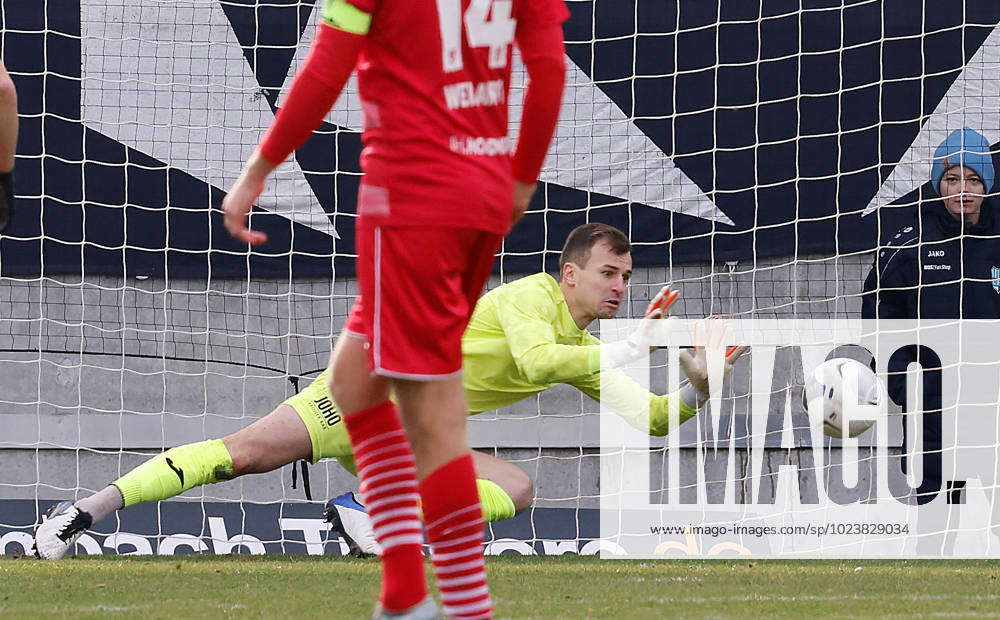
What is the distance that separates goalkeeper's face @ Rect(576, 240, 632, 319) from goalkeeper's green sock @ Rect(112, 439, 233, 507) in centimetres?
141

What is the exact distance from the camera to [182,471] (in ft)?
15.6

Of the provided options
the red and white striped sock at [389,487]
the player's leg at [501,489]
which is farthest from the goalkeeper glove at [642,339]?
the red and white striped sock at [389,487]

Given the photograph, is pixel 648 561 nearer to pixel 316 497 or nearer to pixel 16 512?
pixel 316 497

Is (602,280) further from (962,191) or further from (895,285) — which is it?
(962,191)

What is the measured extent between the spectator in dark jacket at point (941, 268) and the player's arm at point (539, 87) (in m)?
4.11

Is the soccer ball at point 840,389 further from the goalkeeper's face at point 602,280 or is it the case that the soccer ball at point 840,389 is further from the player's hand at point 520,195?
the player's hand at point 520,195

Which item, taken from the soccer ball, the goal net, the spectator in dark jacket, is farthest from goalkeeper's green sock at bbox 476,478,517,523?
the spectator in dark jacket

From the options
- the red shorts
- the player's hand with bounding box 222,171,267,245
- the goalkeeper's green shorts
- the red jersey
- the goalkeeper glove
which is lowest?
the goalkeeper's green shorts

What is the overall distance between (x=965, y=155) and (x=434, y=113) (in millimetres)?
4626

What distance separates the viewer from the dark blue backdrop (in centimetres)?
667

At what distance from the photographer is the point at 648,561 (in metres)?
5.08

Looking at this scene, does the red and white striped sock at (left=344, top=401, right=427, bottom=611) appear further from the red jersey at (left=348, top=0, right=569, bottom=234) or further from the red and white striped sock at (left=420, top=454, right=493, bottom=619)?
the red jersey at (left=348, top=0, right=569, bottom=234)

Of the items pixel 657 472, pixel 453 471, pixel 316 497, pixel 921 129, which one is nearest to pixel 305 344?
pixel 316 497

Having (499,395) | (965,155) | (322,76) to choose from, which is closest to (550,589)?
(499,395)
